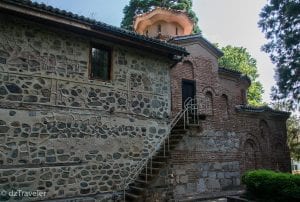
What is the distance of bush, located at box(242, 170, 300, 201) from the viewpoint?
9.48m

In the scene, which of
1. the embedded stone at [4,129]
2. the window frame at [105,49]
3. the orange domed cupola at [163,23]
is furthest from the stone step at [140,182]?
the orange domed cupola at [163,23]

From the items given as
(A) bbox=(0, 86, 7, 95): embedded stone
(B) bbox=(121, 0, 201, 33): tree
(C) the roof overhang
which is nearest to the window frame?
(A) bbox=(0, 86, 7, 95): embedded stone

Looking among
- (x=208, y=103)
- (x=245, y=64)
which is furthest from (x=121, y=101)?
(x=245, y=64)

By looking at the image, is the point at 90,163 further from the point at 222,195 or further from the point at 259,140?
the point at 259,140

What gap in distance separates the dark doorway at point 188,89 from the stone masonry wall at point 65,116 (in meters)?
3.20

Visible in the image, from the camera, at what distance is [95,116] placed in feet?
29.1

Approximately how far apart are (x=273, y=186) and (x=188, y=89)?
5782 mm

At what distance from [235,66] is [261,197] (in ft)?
76.6

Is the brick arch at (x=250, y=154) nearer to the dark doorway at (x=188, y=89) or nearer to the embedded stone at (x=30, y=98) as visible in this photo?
the dark doorway at (x=188, y=89)

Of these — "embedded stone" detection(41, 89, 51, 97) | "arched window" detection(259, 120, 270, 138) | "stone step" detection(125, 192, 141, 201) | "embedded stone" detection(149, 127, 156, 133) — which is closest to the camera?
"embedded stone" detection(41, 89, 51, 97)

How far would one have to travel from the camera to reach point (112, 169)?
29.6 ft

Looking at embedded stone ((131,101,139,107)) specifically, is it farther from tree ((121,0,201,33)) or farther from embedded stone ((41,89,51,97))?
tree ((121,0,201,33))

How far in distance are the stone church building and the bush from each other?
94.9 inches

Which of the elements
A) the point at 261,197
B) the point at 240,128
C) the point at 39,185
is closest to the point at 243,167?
the point at 240,128
